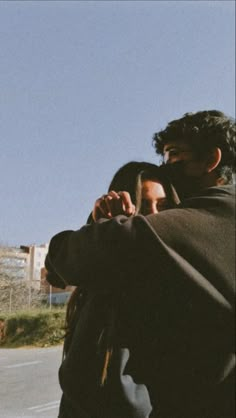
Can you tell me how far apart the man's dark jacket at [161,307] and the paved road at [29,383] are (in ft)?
1.99

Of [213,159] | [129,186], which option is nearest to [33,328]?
[129,186]

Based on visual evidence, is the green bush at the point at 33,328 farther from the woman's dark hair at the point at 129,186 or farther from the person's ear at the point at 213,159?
the person's ear at the point at 213,159

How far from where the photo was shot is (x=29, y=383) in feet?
4.82

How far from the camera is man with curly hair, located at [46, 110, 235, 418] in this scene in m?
0.64

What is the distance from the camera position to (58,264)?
2.25 feet

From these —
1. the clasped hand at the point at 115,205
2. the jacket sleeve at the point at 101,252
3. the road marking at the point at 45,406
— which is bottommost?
the road marking at the point at 45,406

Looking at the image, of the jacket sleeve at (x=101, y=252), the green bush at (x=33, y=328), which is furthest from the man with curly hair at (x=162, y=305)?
the green bush at (x=33, y=328)

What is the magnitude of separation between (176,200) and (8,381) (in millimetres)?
813

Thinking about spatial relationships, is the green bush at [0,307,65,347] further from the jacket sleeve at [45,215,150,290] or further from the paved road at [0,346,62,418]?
the jacket sleeve at [45,215,150,290]

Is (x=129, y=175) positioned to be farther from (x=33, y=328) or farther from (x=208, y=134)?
(x=33, y=328)

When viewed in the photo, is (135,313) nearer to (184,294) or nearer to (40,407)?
(184,294)

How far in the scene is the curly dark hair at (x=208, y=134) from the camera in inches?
Result: 33.4

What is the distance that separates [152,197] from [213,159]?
0.46 ft

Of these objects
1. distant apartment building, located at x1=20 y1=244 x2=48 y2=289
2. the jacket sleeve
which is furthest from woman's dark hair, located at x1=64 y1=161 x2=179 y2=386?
distant apartment building, located at x1=20 y1=244 x2=48 y2=289
